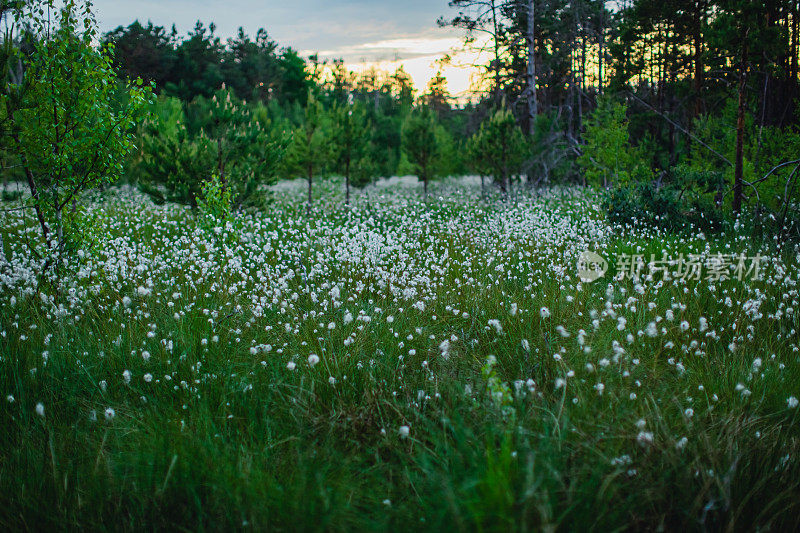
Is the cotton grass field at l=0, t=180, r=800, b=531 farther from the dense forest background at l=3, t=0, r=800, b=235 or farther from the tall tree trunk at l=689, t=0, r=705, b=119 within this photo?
the tall tree trunk at l=689, t=0, r=705, b=119

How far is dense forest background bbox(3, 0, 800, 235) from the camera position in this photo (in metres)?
9.73

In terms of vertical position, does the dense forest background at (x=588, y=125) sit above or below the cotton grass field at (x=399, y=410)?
above

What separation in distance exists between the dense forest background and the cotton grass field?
3.03 m

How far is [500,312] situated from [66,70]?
5.75 metres

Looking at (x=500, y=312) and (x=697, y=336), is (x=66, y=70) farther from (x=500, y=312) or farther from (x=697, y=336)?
(x=697, y=336)

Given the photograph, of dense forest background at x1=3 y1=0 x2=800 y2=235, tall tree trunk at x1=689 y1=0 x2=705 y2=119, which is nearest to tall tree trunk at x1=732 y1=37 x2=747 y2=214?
dense forest background at x1=3 y1=0 x2=800 y2=235

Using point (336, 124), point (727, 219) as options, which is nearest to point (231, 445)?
point (727, 219)

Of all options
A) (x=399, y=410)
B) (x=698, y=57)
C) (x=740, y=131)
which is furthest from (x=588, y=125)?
(x=399, y=410)

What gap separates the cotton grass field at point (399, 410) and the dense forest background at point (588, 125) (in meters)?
3.03

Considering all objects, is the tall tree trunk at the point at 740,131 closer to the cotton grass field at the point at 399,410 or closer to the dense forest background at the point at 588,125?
the dense forest background at the point at 588,125

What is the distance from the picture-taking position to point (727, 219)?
8.59 metres

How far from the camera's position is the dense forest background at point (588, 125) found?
973 cm

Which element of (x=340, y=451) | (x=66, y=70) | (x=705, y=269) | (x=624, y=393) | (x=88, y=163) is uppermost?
(x=66, y=70)

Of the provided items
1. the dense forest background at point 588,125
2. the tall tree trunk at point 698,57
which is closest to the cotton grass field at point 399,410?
the dense forest background at point 588,125
